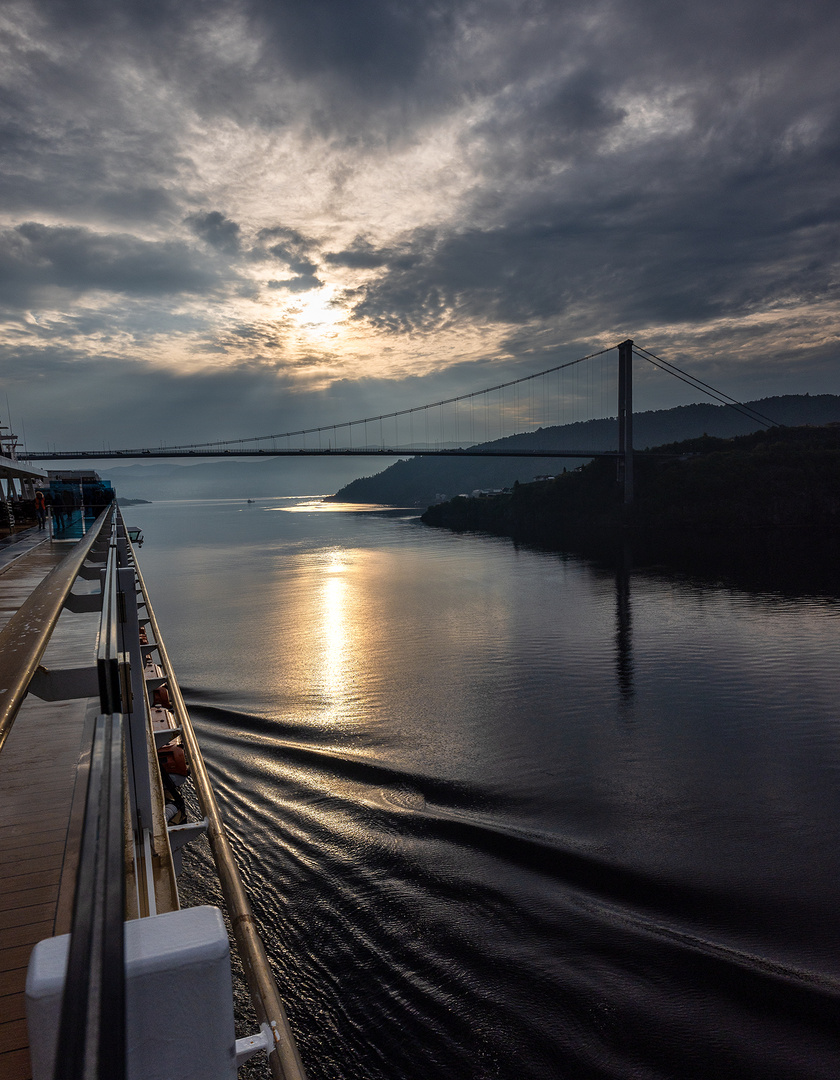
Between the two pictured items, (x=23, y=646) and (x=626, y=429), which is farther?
(x=626, y=429)

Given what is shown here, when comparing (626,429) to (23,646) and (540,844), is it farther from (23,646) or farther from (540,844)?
(23,646)

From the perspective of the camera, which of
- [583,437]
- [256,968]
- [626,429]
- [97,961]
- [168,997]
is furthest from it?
[583,437]

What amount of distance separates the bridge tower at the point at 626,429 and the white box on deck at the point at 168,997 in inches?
2314

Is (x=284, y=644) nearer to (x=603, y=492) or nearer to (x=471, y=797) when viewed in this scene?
(x=471, y=797)

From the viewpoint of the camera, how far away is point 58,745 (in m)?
4.01

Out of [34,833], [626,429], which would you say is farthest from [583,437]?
[34,833]

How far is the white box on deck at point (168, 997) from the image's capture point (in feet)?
2.52

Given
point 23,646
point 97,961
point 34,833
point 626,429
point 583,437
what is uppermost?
point 583,437

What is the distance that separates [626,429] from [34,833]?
193 feet

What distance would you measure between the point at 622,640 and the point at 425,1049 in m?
18.8

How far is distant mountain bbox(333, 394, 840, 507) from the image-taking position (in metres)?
143

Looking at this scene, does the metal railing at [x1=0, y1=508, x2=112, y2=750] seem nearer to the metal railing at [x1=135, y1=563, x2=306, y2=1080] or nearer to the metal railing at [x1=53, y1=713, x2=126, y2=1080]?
the metal railing at [x1=53, y1=713, x2=126, y2=1080]

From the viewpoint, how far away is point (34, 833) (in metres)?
2.97

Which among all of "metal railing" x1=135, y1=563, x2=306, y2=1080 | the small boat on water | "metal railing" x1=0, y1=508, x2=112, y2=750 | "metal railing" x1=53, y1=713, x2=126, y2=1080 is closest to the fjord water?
"metal railing" x1=135, y1=563, x2=306, y2=1080
